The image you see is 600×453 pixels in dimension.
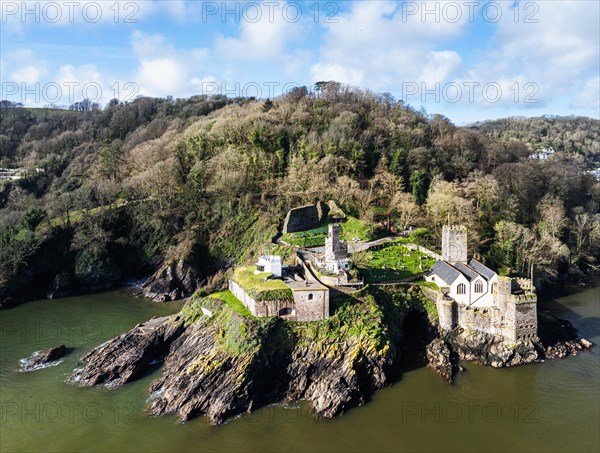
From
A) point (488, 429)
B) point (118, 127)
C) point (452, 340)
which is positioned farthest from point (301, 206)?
point (118, 127)

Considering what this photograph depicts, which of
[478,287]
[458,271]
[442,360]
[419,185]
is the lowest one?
[442,360]

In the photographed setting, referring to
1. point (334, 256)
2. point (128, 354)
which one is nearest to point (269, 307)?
point (334, 256)

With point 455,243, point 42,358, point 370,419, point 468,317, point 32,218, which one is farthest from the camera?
point 32,218

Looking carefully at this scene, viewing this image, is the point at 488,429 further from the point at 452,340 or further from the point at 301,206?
the point at 301,206

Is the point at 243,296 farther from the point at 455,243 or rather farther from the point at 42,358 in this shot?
the point at 455,243

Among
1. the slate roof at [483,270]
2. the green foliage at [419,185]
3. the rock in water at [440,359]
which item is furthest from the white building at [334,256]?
the green foliage at [419,185]

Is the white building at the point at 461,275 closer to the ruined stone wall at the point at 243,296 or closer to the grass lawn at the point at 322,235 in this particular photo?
the grass lawn at the point at 322,235

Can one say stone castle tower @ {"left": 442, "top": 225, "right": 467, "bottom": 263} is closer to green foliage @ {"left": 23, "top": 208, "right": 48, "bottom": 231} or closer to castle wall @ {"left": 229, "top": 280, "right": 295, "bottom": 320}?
castle wall @ {"left": 229, "top": 280, "right": 295, "bottom": 320}
